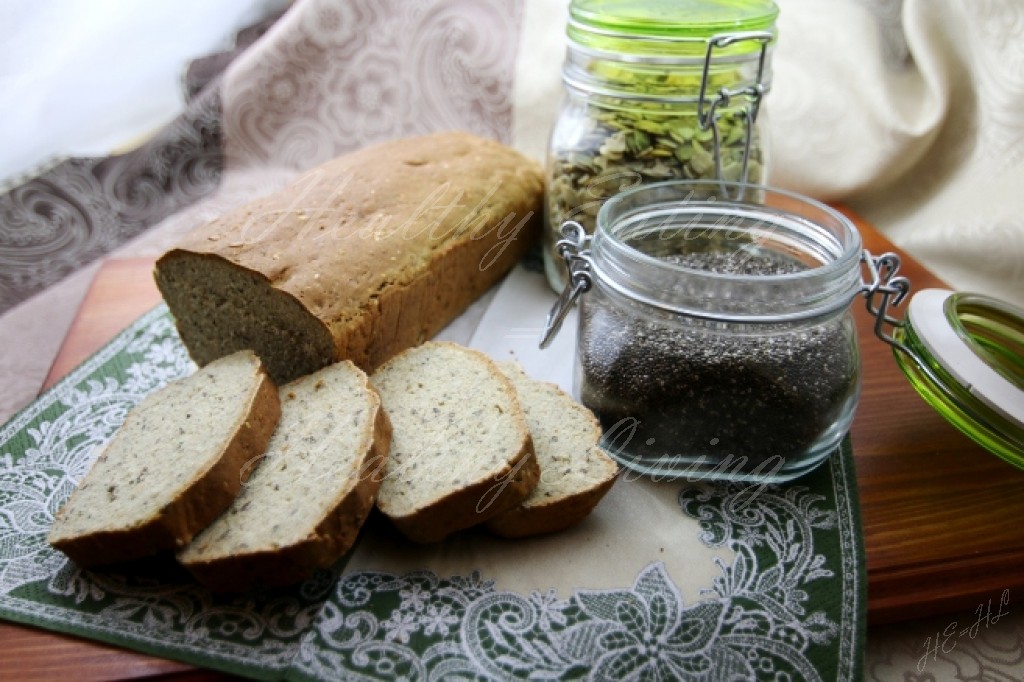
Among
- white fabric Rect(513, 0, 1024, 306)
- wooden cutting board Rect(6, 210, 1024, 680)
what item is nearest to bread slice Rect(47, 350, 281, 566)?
wooden cutting board Rect(6, 210, 1024, 680)

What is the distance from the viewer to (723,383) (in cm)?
143

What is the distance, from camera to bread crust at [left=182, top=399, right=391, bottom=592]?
129 cm

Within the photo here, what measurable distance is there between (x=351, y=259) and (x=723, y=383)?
82cm

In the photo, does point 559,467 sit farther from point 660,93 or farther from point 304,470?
point 660,93

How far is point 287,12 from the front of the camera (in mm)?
2846

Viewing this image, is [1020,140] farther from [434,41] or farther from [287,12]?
[287,12]

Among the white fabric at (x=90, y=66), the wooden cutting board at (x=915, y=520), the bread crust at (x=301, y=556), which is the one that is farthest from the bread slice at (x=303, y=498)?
the white fabric at (x=90, y=66)

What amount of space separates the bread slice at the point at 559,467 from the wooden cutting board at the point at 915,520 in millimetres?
485

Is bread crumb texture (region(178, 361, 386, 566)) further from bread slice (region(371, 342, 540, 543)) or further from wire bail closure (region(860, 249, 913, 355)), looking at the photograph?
wire bail closure (region(860, 249, 913, 355))

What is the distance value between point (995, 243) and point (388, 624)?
1974mm

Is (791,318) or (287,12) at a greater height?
(287,12)

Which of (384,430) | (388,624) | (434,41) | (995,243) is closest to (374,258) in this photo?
(384,430)

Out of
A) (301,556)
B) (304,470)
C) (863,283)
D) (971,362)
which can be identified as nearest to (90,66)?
(304,470)

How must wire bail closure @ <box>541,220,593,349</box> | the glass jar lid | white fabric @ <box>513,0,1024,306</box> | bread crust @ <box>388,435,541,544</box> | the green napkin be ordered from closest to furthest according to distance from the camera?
1. the green napkin
2. bread crust @ <box>388,435,541,544</box>
3. the glass jar lid
4. wire bail closure @ <box>541,220,593,349</box>
5. white fabric @ <box>513,0,1024,306</box>
